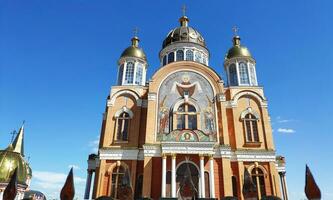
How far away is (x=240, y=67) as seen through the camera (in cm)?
2714

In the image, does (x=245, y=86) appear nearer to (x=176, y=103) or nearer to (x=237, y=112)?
(x=237, y=112)

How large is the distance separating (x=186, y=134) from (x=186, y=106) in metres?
3.76

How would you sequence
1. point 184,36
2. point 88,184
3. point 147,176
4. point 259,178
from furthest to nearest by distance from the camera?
point 184,36
point 88,184
point 259,178
point 147,176

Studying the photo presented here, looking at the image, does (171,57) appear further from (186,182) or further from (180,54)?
(186,182)

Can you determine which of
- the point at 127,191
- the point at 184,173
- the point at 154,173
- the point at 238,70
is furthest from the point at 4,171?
the point at 238,70

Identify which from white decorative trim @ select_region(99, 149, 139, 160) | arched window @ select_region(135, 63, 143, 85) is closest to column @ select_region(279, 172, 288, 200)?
white decorative trim @ select_region(99, 149, 139, 160)

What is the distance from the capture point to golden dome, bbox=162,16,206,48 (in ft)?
105

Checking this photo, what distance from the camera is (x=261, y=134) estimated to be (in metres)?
23.2

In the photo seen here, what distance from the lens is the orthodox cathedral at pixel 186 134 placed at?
2048 cm

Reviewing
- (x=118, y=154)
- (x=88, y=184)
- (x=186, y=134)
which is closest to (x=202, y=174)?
(x=186, y=134)

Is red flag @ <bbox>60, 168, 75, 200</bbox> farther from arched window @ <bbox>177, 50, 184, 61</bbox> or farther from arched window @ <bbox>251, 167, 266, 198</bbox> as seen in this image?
arched window @ <bbox>177, 50, 184, 61</bbox>

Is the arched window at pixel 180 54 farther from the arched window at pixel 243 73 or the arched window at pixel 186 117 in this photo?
the arched window at pixel 186 117

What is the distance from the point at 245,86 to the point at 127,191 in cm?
1986

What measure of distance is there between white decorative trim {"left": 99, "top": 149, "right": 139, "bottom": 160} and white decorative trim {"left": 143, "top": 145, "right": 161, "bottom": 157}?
1.51 meters
